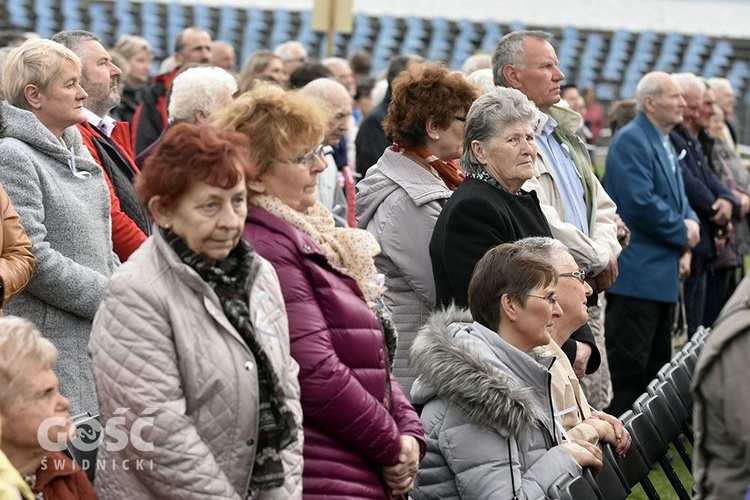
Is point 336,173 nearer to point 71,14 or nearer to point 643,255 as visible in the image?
point 643,255

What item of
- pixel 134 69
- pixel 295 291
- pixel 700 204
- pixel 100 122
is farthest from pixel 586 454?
pixel 134 69

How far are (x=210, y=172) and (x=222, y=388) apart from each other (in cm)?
47

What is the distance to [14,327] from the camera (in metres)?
2.71

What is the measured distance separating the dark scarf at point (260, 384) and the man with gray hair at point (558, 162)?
2.20 meters

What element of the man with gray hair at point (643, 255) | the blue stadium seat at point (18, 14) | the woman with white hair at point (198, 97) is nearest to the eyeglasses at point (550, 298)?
the woman with white hair at point (198, 97)

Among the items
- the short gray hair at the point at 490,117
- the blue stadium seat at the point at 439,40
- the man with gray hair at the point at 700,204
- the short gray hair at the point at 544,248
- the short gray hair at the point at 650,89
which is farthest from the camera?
the blue stadium seat at the point at 439,40

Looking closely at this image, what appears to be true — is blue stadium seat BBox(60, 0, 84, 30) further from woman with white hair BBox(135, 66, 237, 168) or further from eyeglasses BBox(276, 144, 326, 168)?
eyeglasses BBox(276, 144, 326, 168)

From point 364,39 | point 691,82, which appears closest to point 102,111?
point 691,82

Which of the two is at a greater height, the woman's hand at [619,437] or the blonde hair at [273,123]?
the blonde hair at [273,123]

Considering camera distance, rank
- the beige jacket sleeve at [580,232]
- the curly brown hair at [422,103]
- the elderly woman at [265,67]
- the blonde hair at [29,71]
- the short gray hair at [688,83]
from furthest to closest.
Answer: the short gray hair at [688,83] < the elderly woman at [265,67] < the beige jacket sleeve at [580,232] < the curly brown hair at [422,103] < the blonde hair at [29,71]

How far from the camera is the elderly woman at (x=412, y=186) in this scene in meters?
4.37

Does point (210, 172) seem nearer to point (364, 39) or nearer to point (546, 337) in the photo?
point (546, 337)

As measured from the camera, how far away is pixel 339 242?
322 centimetres

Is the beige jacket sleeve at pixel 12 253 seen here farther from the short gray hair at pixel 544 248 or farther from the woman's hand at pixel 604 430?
the woman's hand at pixel 604 430
